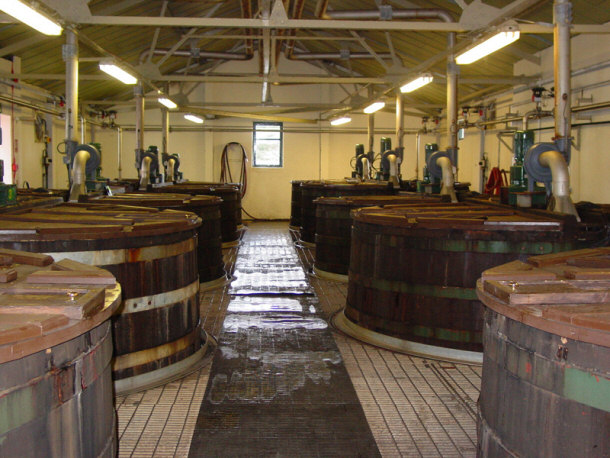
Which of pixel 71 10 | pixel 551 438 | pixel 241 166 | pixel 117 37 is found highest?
pixel 117 37

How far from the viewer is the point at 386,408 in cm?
409

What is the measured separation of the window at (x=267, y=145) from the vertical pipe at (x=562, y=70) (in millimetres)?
14780

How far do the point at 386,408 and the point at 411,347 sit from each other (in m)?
1.22

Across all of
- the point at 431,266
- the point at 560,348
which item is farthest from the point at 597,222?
the point at 560,348

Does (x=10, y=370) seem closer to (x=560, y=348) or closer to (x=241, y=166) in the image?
(x=560, y=348)

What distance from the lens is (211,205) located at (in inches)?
320

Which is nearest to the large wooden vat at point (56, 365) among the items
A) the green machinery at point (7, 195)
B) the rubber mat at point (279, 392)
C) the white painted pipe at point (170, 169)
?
the rubber mat at point (279, 392)

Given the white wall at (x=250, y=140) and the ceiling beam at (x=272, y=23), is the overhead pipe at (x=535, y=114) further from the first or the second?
the white wall at (x=250, y=140)

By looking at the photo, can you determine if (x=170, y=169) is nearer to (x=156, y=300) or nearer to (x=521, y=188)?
(x=521, y=188)

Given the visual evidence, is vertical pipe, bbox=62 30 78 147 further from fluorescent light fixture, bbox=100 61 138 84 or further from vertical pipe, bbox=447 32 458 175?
vertical pipe, bbox=447 32 458 175

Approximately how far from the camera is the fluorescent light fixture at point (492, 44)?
6.57 metres

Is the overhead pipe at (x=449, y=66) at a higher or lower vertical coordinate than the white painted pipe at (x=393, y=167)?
higher

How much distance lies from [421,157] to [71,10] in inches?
596

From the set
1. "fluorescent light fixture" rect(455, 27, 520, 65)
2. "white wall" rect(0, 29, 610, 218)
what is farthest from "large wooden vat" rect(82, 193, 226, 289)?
"white wall" rect(0, 29, 610, 218)
